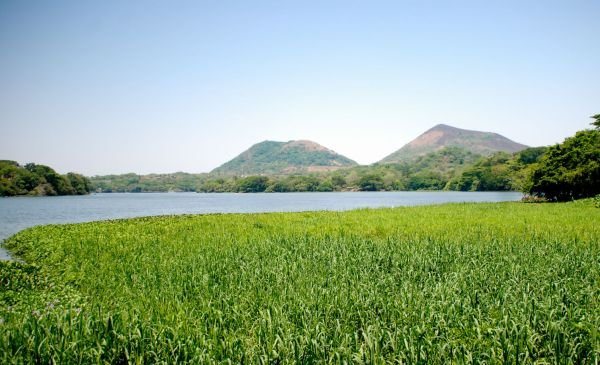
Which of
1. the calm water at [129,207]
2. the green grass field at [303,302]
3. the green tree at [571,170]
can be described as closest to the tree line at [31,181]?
the calm water at [129,207]

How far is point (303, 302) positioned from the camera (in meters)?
7.80

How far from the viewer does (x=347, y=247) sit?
14.8m

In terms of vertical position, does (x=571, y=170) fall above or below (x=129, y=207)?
above

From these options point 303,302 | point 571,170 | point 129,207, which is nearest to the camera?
point 303,302

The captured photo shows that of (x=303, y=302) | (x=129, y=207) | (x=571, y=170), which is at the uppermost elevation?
(x=571, y=170)

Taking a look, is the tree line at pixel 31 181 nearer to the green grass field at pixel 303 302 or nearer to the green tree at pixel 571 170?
the green grass field at pixel 303 302

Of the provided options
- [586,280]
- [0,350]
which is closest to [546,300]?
[586,280]

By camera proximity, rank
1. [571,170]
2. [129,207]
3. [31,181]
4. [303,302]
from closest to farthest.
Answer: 1. [303,302]
2. [571,170]
3. [129,207]
4. [31,181]

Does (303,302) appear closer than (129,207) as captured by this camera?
Yes

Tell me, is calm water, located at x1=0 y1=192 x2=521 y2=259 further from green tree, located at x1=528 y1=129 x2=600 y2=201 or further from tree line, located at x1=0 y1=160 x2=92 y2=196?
tree line, located at x1=0 y1=160 x2=92 y2=196

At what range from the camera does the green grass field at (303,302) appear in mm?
5734

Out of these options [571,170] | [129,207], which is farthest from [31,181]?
[571,170]

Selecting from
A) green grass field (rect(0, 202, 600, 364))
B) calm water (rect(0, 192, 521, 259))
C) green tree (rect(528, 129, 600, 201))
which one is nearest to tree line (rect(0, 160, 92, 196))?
calm water (rect(0, 192, 521, 259))

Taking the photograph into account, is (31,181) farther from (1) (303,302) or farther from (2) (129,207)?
(1) (303,302)
